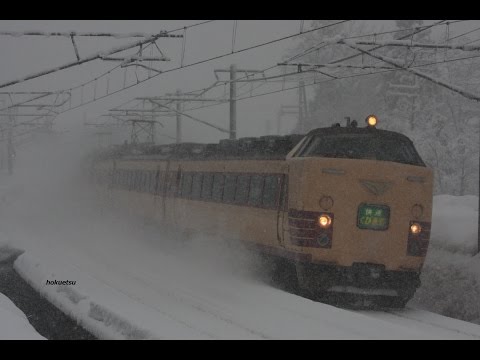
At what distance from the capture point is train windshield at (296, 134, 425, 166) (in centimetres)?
1242

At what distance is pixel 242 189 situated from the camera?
49.2ft

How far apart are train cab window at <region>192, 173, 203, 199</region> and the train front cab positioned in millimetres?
5678

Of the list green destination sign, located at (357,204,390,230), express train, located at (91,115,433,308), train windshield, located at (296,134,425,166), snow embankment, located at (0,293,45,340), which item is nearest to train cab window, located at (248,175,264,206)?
express train, located at (91,115,433,308)

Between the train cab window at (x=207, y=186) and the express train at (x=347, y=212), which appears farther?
the train cab window at (x=207, y=186)

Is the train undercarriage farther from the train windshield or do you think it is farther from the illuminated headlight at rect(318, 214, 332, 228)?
the train windshield

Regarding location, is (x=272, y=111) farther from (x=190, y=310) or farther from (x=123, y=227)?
(x=190, y=310)

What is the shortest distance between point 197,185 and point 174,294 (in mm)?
5348

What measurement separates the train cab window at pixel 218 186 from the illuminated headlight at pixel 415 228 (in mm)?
5041

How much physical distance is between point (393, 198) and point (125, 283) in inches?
224

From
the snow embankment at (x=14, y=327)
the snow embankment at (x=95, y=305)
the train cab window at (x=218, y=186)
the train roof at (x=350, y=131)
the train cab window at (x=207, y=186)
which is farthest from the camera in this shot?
the train cab window at (x=207, y=186)

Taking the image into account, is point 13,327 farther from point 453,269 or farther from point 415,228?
point 453,269

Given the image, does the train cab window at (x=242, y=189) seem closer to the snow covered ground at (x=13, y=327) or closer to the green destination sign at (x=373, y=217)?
the green destination sign at (x=373, y=217)

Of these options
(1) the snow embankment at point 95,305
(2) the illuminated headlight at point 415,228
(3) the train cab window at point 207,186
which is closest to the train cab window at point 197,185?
(3) the train cab window at point 207,186

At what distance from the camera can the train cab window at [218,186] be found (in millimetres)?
16234
